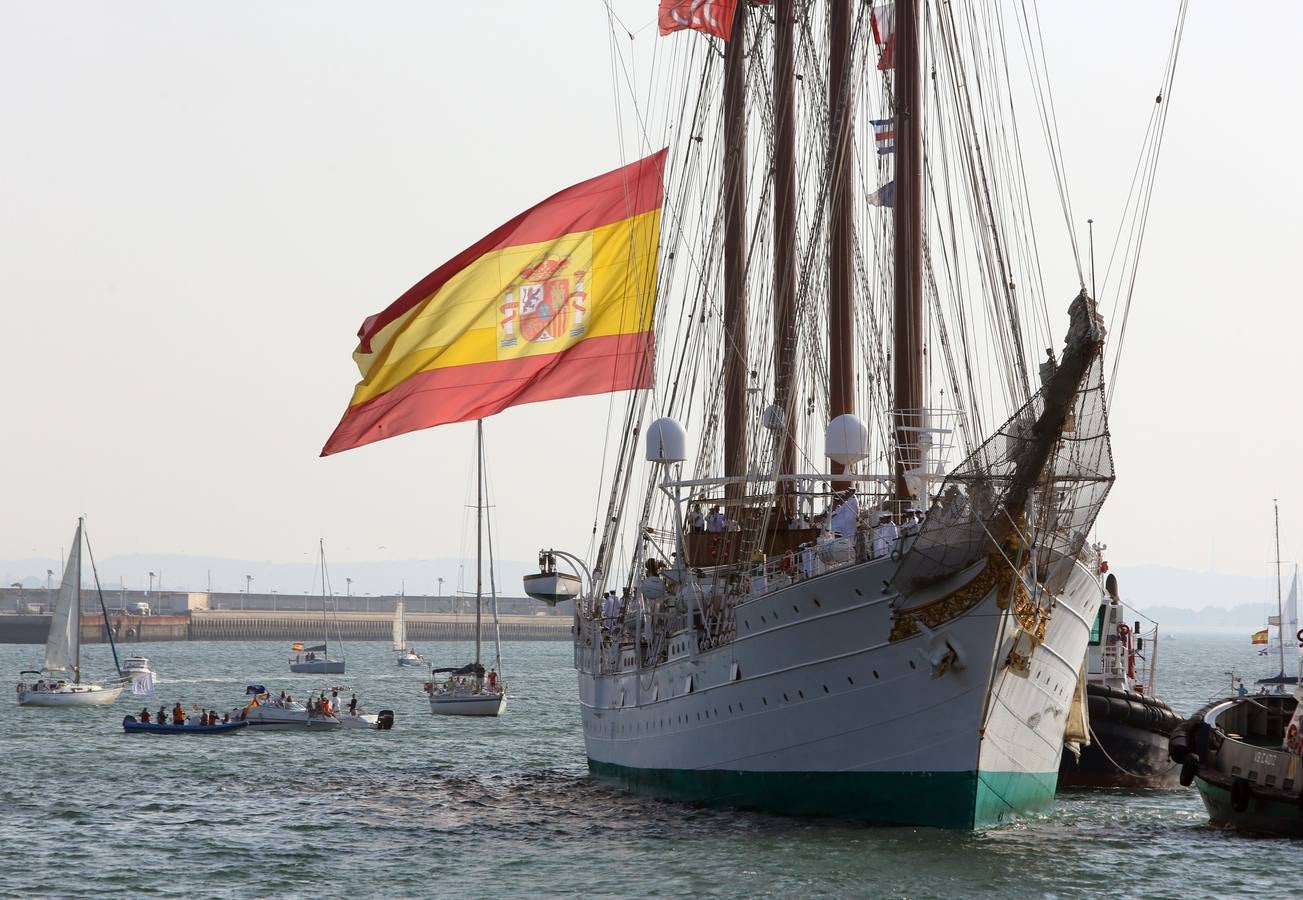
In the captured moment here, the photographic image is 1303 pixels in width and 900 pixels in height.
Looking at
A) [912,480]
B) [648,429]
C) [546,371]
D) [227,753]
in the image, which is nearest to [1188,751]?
[912,480]

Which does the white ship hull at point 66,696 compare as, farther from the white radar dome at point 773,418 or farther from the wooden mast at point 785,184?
the white radar dome at point 773,418

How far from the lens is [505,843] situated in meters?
38.9

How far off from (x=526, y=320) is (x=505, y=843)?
16.6 m

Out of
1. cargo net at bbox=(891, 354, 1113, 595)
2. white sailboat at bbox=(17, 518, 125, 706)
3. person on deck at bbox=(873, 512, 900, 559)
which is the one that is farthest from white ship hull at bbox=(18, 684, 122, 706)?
cargo net at bbox=(891, 354, 1113, 595)

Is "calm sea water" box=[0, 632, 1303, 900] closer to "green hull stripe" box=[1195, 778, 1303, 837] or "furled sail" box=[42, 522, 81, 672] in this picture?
"green hull stripe" box=[1195, 778, 1303, 837]

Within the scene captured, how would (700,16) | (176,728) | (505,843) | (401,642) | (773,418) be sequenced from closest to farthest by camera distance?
(505,843), (773,418), (700,16), (176,728), (401,642)

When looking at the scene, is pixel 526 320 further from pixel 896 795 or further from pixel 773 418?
pixel 896 795

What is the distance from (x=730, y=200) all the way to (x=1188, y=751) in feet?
76.5

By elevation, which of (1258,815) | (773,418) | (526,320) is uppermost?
(526,320)

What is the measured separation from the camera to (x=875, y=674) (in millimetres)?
35750

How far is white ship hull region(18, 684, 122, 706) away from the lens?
100 meters

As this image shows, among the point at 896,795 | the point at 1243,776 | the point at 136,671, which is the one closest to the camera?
the point at 896,795

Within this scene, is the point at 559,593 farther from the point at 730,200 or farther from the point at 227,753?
the point at 227,753

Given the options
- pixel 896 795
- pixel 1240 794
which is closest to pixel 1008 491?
pixel 896 795
